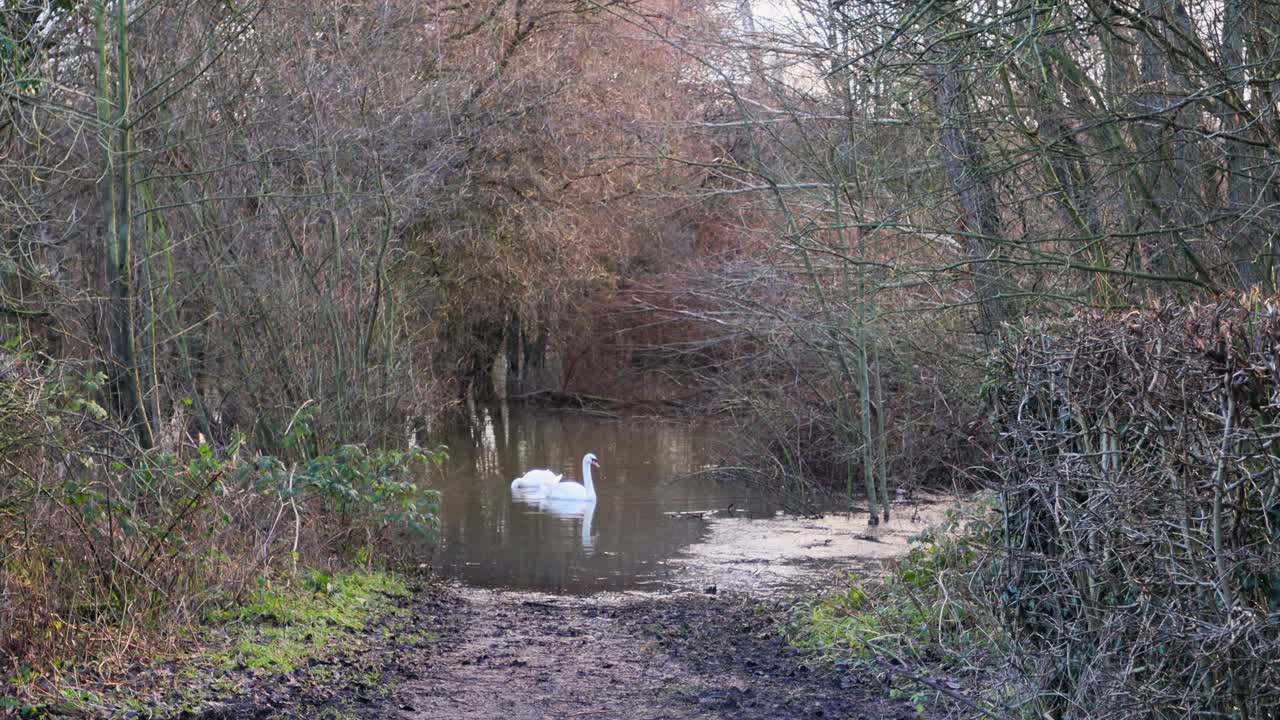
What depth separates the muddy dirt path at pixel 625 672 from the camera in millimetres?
7348

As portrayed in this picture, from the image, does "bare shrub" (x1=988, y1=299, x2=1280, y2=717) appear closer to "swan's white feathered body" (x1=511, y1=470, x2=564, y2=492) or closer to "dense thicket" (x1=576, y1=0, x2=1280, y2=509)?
"dense thicket" (x1=576, y1=0, x2=1280, y2=509)

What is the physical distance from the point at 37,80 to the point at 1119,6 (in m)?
7.24

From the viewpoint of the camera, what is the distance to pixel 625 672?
869 centimetres

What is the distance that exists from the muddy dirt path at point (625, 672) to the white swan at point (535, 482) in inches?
319

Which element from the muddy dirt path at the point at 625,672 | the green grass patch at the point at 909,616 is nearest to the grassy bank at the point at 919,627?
the green grass patch at the point at 909,616

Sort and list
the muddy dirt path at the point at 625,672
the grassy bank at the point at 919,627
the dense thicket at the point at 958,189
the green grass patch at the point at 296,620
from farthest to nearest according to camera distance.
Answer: the dense thicket at the point at 958,189, the green grass patch at the point at 296,620, the muddy dirt path at the point at 625,672, the grassy bank at the point at 919,627

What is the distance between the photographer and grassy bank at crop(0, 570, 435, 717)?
6.50 m

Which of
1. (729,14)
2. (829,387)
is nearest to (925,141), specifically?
(729,14)

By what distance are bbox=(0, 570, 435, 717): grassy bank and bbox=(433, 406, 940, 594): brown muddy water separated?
3.98m

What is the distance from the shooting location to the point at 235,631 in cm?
821

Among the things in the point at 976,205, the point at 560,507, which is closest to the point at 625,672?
the point at 976,205

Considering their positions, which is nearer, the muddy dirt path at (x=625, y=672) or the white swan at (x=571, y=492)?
the muddy dirt path at (x=625, y=672)

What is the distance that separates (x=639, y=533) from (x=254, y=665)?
9683mm

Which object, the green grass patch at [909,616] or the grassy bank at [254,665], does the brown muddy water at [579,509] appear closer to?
the green grass patch at [909,616]
